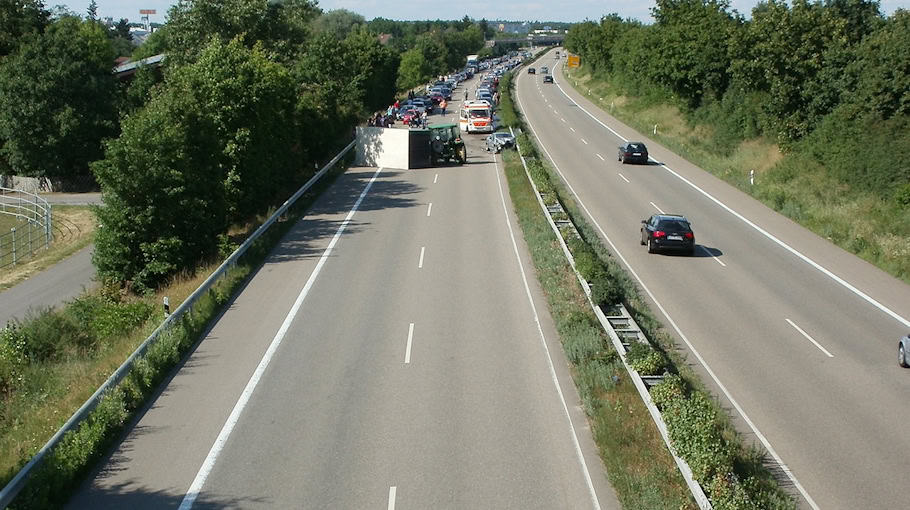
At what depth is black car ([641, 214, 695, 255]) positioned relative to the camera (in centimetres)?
2998

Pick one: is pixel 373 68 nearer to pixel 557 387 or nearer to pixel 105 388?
pixel 557 387

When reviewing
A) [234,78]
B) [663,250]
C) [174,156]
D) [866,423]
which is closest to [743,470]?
[866,423]

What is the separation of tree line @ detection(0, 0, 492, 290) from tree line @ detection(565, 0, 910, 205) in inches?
960

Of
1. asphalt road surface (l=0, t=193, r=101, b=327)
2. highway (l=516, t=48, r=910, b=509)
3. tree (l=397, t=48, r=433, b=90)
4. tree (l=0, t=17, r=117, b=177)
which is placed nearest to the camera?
highway (l=516, t=48, r=910, b=509)

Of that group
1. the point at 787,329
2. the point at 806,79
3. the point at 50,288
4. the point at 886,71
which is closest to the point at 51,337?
the point at 50,288

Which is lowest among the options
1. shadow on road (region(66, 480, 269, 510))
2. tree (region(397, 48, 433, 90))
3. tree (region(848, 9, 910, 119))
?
shadow on road (region(66, 480, 269, 510))

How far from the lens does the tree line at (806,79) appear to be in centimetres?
3712

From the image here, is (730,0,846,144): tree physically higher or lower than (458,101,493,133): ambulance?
higher

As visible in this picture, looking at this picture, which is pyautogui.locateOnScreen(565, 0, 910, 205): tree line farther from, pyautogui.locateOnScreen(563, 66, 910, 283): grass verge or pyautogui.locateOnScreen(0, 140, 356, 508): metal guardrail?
pyautogui.locateOnScreen(0, 140, 356, 508): metal guardrail

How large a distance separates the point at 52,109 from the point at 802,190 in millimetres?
44396

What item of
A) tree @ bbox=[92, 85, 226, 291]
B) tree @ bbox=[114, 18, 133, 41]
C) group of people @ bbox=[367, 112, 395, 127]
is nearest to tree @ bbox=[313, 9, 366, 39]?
tree @ bbox=[114, 18, 133, 41]

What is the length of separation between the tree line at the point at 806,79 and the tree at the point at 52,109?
3981 cm

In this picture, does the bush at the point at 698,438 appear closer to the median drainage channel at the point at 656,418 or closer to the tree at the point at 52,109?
the median drainage channel at the point at 656,418

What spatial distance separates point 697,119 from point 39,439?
5574 cm
